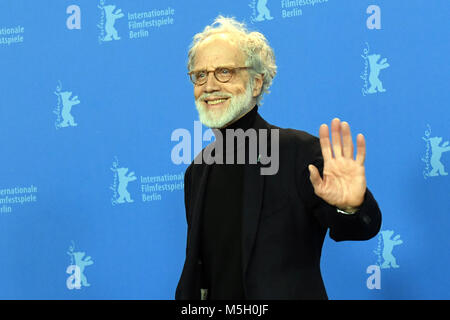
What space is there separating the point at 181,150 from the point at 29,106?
0.91 metres

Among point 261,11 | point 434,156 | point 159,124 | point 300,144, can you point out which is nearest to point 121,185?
point 159,124

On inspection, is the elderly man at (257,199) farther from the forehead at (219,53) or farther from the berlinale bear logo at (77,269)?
the berlinale bear logo at (77,269)

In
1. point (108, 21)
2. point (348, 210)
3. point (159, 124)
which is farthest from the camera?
point (108, 21)

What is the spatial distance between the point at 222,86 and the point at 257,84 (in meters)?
0.15

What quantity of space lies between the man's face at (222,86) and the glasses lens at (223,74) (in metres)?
0.01

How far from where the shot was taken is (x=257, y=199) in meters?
2.06

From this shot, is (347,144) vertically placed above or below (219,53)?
below

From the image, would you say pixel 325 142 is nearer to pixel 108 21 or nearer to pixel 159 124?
pixel 159 124

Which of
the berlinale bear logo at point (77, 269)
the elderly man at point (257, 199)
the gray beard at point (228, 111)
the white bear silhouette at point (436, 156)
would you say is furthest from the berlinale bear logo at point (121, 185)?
the white bear silhouette at point (436, 156)

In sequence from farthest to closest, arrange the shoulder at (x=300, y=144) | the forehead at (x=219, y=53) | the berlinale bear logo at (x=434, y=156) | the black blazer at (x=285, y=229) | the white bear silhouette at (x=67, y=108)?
the white bear silhouette at (x=67, y=108) < the berlinale bear logo at (x=434, y=156) < the forehead at (x=219, y=53) < the shoulder at (x=300, y=144) < the black blazer at (x=285, y=229)

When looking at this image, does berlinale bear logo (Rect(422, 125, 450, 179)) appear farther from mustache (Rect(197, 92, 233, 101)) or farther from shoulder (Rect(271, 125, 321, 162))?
mustache (Rect(197, 92, 233, 101))

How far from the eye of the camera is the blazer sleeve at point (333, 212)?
188 centimetres

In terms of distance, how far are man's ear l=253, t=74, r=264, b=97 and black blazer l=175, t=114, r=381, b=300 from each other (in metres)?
0.21

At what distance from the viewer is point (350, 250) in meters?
2.92
